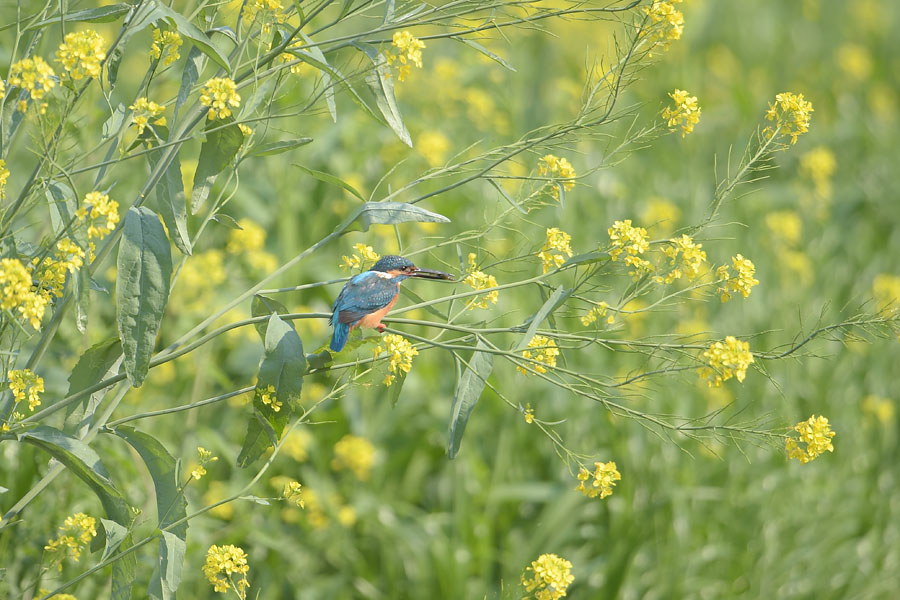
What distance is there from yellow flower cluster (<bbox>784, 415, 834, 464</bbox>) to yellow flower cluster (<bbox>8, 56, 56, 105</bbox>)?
1.44 meters

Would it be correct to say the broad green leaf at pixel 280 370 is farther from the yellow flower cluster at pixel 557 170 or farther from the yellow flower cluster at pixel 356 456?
the yellow flower cluster at pixel 356 456

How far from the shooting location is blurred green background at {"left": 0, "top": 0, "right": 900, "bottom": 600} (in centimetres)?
337

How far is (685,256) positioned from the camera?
5.95 feet

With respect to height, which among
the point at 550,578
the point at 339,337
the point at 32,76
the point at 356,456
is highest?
the point at 32,76

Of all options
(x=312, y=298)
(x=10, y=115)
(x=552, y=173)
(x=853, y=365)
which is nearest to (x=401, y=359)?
(x=552, y=173)

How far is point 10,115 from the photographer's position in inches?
71.1

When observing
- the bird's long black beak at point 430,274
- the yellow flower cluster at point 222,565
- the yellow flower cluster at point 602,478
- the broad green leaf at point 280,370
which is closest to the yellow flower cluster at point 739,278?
the yellow flower cluster at point 602,478

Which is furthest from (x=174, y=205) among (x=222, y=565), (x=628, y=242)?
(x=628, y=242)

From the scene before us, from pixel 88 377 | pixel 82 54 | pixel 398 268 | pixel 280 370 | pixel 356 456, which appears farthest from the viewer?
pixel 356 456

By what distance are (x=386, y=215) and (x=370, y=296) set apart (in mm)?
173

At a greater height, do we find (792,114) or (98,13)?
(792,114)

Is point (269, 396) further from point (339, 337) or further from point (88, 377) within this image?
point (88, 377)

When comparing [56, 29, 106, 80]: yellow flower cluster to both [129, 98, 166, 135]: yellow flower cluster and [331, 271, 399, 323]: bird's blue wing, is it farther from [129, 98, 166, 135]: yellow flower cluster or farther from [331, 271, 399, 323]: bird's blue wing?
[331, 271, 399, 323]: bird's blue wing

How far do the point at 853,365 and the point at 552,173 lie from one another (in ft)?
10.9
